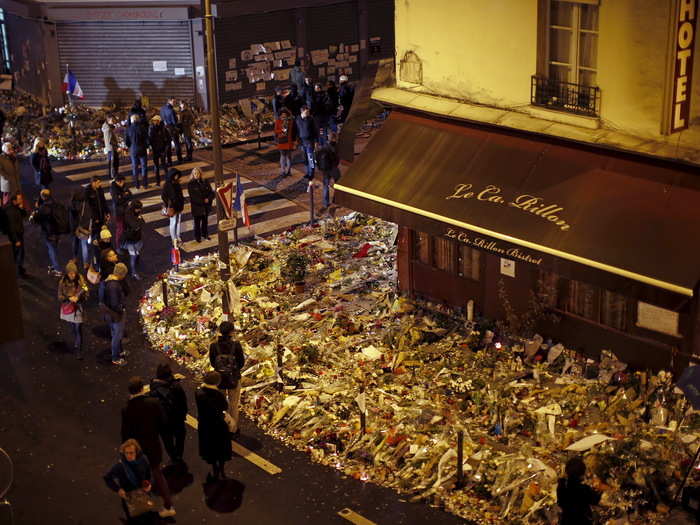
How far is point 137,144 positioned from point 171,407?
12.4 m

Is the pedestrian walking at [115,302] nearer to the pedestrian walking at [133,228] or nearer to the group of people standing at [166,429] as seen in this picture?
the group of people standing at [166,429]

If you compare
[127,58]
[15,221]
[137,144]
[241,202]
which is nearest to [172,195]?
[241,202]

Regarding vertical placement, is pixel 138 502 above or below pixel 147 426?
below

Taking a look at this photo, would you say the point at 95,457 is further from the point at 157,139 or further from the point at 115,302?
the point at 157,139

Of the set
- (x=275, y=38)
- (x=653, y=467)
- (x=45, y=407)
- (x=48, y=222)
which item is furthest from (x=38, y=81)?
(x=653, y=467)

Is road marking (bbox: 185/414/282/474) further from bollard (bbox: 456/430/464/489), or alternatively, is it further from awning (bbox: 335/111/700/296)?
awning (bbox: 335/111/700/296)

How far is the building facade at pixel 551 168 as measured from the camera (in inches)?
562

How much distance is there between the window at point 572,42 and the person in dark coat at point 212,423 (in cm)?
655

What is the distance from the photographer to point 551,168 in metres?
15.8

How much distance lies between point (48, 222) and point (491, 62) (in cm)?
900

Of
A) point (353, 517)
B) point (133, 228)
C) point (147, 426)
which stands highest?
point (133, 228)

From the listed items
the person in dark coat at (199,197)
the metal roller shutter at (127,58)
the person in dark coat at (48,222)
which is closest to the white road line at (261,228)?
the person in dark coat at (199,197)

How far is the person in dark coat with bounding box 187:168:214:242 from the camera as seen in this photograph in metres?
22.0

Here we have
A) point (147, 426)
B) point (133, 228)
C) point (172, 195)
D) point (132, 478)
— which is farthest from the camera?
point (172, 195)
